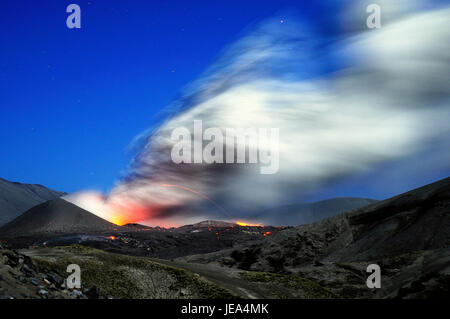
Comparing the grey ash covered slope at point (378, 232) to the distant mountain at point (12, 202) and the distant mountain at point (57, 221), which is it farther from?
the distant mountain at point (12, 202)

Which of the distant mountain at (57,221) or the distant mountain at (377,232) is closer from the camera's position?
the distant mountain at (377,232)

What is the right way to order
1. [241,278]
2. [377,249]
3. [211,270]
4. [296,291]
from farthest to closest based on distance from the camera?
[377,249]
[211,270]
[241,278]
[296,291]

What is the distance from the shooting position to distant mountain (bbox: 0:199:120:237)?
3659 inches

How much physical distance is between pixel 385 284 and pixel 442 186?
10408mm

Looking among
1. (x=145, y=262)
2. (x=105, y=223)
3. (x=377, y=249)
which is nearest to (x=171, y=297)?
(x=145, y=262)

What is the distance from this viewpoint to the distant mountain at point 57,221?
305ft

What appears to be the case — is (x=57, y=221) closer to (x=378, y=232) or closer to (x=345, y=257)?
(x=345, y=257)

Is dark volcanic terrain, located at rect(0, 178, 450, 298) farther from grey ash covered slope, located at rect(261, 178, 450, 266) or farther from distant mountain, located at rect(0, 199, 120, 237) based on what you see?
distant mountain, located at rect(0, 199, 120, 237)

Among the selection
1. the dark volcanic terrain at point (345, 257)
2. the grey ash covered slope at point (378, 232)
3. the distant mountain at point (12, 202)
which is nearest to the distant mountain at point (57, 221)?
the distant mountain at point (12, 202)

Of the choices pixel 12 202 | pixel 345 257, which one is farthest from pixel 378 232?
pixel 12 202

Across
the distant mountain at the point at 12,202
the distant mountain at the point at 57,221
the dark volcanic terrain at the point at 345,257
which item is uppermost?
the distant mountain at the point at 12,202

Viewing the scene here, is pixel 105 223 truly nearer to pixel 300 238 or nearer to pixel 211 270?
pixel 300 238

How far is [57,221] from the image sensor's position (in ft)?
314
